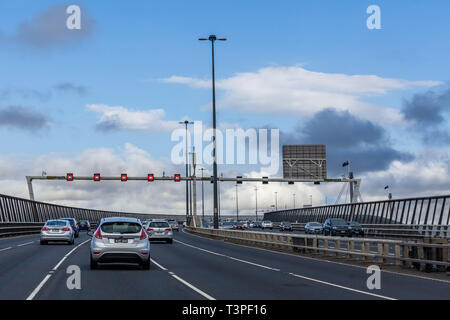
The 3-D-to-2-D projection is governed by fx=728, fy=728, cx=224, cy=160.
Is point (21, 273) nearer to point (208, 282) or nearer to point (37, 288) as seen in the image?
point (37, 288)

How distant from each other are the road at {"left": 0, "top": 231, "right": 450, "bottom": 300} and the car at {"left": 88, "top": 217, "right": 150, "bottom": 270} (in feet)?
1.22

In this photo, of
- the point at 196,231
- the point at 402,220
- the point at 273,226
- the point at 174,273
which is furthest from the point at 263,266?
the point at 273,226

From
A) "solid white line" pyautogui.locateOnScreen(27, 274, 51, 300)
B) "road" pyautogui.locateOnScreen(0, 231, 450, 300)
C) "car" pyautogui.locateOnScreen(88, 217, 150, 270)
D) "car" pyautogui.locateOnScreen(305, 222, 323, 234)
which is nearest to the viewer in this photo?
"solid white line" pyautogui.locateOnScreen(27, 274, 51, 300)

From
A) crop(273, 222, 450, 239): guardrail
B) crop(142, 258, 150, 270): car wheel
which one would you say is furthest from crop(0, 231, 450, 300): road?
crop(273, 222, 450, 239): guardrail

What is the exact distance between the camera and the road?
15.1m

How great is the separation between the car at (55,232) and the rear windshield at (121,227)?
19258mm

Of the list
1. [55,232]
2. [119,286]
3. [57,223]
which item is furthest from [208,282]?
[57,223]

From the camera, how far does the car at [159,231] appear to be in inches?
1850

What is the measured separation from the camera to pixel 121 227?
22.8 meters

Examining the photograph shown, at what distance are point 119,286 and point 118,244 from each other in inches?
211

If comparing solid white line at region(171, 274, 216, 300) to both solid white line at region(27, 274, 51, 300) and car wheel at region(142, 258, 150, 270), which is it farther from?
solid white line at region(27, 274, 51, 300)

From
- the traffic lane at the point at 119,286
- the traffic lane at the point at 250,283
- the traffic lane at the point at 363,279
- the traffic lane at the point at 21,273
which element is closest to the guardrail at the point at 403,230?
the traffic lane at the point at 363,279
